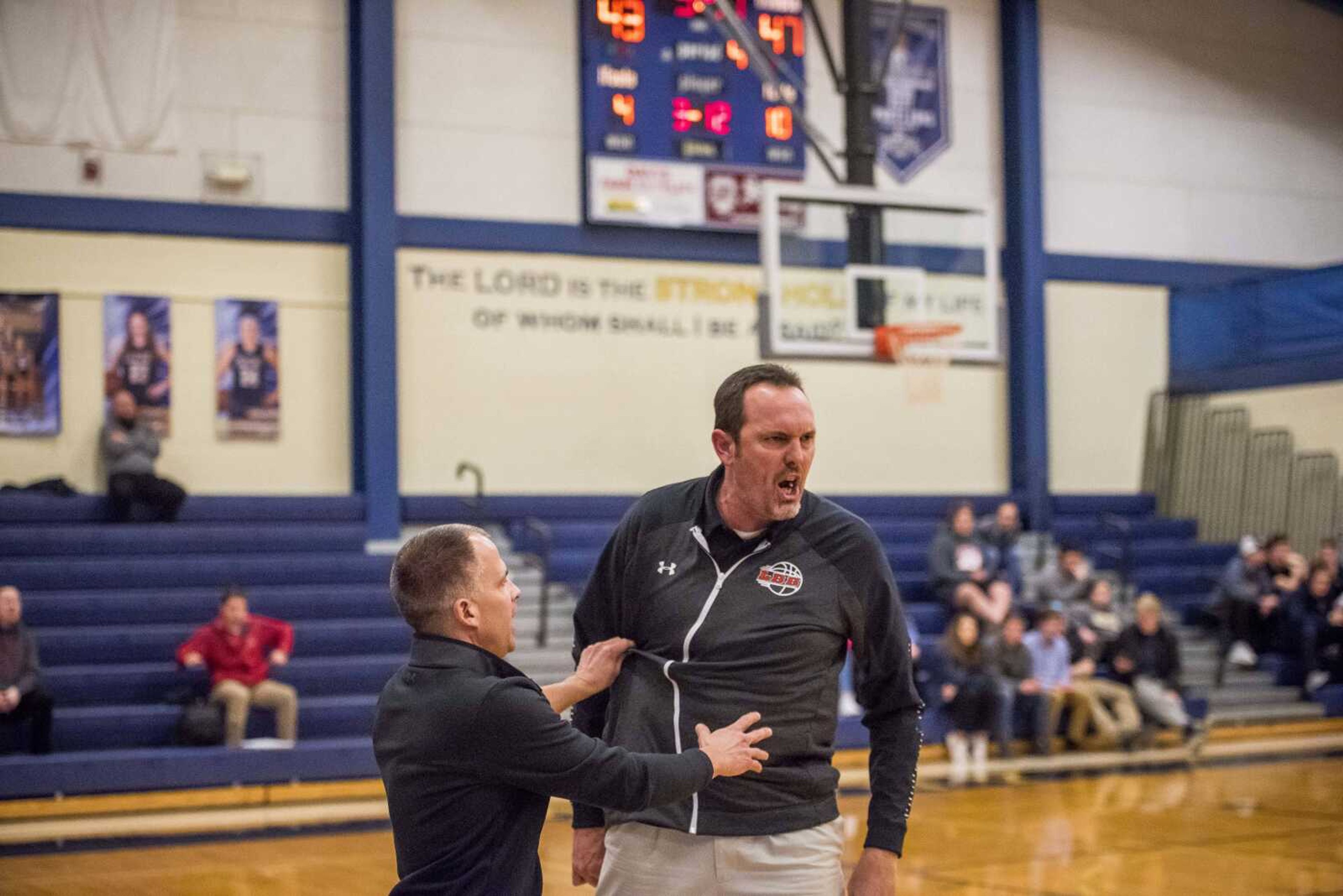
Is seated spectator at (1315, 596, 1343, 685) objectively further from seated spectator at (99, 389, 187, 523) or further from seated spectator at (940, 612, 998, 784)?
seated spectator at (99, 389, 187, 523)

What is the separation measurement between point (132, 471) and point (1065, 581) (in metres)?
8.09

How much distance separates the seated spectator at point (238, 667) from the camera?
1092 centimetres

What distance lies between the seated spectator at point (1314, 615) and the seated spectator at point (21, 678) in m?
10.8

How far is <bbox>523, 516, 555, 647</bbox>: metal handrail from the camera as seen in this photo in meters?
13.0

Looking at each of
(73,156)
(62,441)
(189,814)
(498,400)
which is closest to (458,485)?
(498,400)

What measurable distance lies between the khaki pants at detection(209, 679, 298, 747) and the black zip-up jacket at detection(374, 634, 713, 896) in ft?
27.7

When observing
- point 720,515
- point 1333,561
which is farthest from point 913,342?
point 720,515

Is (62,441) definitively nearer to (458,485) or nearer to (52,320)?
(52,320)

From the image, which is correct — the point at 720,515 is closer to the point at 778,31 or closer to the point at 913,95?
the point at 778,31

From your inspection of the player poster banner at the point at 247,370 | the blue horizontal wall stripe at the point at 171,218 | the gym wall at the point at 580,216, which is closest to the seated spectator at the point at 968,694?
the gym wall at the point at 580,216

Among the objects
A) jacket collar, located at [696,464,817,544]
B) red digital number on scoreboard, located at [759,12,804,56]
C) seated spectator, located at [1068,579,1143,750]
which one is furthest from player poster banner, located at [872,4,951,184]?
jacket collar, located at [696,464,817,544]

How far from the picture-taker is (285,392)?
1451 cm

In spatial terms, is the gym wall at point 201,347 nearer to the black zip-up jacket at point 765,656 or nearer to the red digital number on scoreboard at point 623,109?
the red digital number on scoreboard at point 623,109

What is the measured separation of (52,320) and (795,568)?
11979 millimetres
